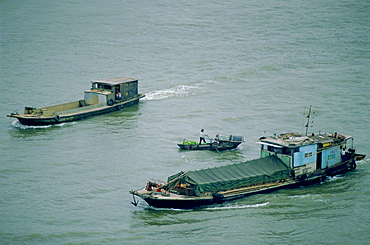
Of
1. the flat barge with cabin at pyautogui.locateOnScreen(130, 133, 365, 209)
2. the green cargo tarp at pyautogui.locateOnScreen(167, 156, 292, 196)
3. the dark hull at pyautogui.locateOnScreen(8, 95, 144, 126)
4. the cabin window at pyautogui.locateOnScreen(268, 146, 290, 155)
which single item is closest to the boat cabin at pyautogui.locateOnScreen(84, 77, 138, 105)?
the dark hull at pyautogui.locateOnScreen(8, 95, 144, 126)

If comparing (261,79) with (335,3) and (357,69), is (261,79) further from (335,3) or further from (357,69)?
(335,3)

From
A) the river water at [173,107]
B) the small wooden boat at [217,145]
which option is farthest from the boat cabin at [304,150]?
the small wooden boat at [217,145]

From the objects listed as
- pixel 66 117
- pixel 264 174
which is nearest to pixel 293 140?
pixel 264 174

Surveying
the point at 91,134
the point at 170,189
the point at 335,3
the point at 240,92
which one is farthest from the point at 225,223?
the point at 335,3

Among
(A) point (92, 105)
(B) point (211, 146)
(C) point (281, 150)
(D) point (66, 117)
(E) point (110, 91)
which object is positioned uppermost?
(E) point (110, 91)

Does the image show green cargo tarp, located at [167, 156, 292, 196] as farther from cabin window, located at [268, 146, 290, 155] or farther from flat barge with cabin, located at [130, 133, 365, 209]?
cabin window, located at [268, 146, 290, 155]

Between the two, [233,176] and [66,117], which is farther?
[66,117]

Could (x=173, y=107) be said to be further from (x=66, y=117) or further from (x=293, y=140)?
(x=293, y=140)
